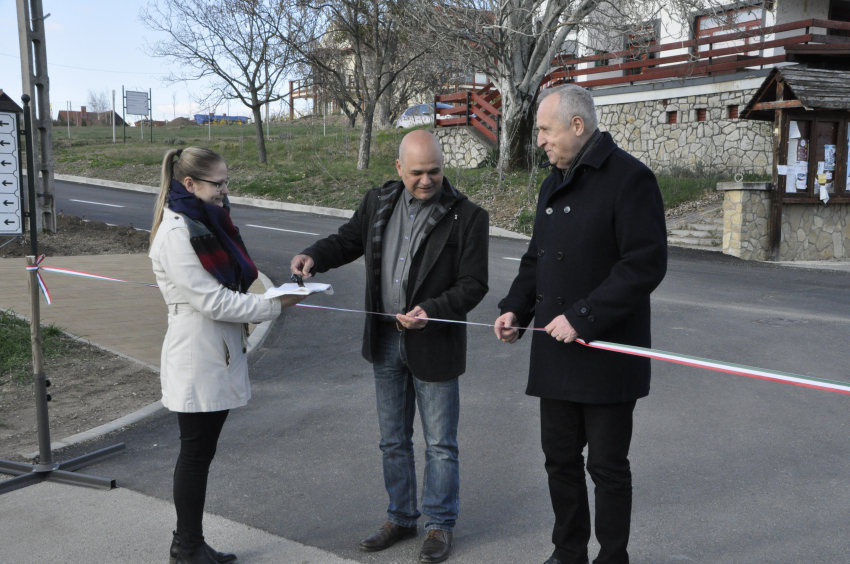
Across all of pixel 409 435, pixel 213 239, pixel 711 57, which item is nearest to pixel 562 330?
pixel 409 435

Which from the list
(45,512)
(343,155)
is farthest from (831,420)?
(343,155)

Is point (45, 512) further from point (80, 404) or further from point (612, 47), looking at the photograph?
point (612, 47)

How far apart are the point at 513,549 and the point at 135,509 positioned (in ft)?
6.47

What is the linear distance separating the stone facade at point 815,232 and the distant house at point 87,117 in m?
59.0

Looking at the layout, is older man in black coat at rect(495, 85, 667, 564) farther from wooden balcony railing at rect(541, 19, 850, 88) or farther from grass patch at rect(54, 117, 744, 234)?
wooden balcony railing at rect(541, 19, 850, 88)

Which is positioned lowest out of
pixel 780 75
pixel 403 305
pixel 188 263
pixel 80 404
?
pixel 80 404

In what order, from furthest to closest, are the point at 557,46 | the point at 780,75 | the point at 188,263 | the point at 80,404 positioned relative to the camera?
1. the point at 557,46
2. the point at 780,75
3. the point at 80,404
4. the point at 188,263

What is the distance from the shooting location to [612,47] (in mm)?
26219

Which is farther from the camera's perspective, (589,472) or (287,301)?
(287,301)

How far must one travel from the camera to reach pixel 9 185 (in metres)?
4.97

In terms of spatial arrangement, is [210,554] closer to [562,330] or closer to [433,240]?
[433,240]

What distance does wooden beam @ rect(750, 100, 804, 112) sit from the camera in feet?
47.7

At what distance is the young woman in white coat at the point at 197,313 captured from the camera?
3205 millimetres

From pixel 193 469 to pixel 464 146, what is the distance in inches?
961
